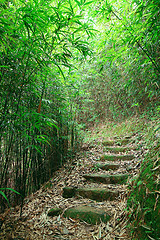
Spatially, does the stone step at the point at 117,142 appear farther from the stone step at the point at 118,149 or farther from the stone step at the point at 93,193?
the stone step at the point at 93,193

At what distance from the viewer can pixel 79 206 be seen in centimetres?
167

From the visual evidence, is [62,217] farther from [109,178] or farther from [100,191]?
[109,178]

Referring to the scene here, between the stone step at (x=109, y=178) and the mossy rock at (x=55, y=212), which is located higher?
the stone step at (x=109, y=178)

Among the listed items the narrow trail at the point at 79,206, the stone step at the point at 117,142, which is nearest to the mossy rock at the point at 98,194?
the narrow trail at the point at 79,206

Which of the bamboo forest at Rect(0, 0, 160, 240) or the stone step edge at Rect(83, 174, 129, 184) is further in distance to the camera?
the stone step edge at Rect(83, 174, 129, 184)

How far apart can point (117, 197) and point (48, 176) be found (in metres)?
1.18

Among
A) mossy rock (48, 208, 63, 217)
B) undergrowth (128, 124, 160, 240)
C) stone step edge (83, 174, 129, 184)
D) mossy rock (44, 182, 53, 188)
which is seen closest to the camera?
undergrowth (128, 124, 160, 240)

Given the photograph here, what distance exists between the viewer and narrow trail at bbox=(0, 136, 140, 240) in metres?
1.31

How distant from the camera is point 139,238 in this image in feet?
3.36

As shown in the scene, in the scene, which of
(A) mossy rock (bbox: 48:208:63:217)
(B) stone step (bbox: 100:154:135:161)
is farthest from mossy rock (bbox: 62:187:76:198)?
(B) stone step (bbox: 100:154:135:161)

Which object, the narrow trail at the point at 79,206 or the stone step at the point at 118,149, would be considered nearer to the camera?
the narrow trail at the point at 79,206

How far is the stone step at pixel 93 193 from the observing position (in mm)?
1699

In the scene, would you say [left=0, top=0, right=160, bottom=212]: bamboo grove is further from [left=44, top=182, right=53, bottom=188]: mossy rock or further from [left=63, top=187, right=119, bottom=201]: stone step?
[left=63, top=187, right=119, bottom=201]: stone step

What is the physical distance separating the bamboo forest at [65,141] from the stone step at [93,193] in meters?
0.01
